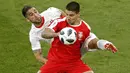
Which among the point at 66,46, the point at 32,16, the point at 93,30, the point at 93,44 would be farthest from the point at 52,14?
the point at 93,30

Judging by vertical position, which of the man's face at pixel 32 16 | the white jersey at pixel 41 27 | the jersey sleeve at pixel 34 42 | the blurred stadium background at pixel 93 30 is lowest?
the blurred stadium background at pixel 93 30

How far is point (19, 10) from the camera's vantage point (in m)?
15.0

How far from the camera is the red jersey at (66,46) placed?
24.1 feet

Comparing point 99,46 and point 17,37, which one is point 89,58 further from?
point 99,46

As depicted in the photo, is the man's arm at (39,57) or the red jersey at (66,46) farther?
the man's arm at (39,57)

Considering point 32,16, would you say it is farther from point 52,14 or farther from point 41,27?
point 52,14

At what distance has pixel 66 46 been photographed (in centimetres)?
745

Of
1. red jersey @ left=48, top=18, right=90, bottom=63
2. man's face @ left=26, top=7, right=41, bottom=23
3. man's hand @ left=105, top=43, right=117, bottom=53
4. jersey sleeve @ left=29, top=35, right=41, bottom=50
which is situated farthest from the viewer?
jersey sleeve @ left=29, top=35, right=41, bottom=50

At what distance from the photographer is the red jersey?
24.1 ft

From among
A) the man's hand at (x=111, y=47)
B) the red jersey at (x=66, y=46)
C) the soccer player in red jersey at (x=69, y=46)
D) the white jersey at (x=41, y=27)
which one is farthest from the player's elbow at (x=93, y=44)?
the white jersey at (x=41, y=27)

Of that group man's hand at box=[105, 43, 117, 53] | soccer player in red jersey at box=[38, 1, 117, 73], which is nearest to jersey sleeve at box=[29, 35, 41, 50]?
soccer player in red jersey at box=[38, 1, 117, 73]

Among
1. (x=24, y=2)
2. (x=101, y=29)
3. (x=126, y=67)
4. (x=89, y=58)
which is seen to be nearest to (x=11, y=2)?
(x=24, y=2)

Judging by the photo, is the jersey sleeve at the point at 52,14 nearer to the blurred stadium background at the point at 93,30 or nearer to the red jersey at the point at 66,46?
the red jersey at the point at 66,46

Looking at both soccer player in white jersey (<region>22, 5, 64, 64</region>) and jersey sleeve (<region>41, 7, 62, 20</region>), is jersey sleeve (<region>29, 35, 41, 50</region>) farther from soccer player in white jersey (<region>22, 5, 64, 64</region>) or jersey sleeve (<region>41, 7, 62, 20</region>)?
jersey sleeve (<region>41, 7, 62, 20</region>)
